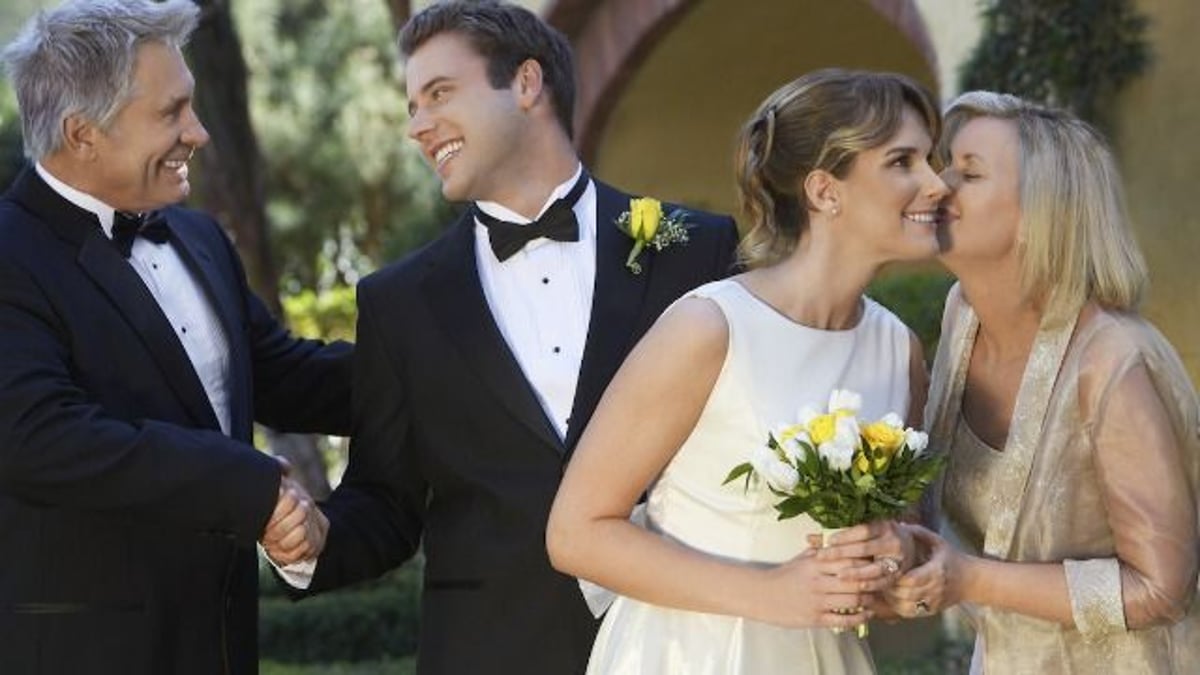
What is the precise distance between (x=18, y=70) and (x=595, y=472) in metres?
1.55

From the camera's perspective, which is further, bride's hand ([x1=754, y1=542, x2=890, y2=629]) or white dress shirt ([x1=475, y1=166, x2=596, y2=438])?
white dress shirt ([x1=475, y1=166, x2=596, y2=438])

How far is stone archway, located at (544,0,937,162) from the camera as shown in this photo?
444 inches

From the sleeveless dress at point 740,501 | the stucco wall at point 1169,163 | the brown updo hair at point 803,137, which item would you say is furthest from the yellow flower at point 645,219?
the stucco wall at point 1169,163

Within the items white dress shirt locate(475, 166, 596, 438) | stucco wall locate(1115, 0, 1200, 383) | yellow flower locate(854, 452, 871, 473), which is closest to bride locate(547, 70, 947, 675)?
yellow flower locate(854, 452, 871, 473)

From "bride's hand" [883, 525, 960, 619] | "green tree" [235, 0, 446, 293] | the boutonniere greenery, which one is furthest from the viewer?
"green tree" [235, 0, 446, 293]

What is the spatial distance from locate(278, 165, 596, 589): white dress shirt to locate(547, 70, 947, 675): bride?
1.56 ft

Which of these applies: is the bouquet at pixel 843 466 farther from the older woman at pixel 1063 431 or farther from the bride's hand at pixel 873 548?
the older woman at pixel 1063 431

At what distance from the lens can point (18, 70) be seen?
4.22 meters

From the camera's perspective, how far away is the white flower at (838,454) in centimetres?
336

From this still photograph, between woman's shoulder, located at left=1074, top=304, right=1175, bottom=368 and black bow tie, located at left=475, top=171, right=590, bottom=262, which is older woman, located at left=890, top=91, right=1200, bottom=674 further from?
black bow tie, located at left=475, top=171, right=590, bottom=262

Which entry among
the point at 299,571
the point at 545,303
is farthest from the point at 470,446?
the point at 299,571

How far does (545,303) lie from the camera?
4.30m

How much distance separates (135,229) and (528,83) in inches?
34.4

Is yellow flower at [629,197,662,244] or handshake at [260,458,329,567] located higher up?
yellow flower at [629,197,662,244]
